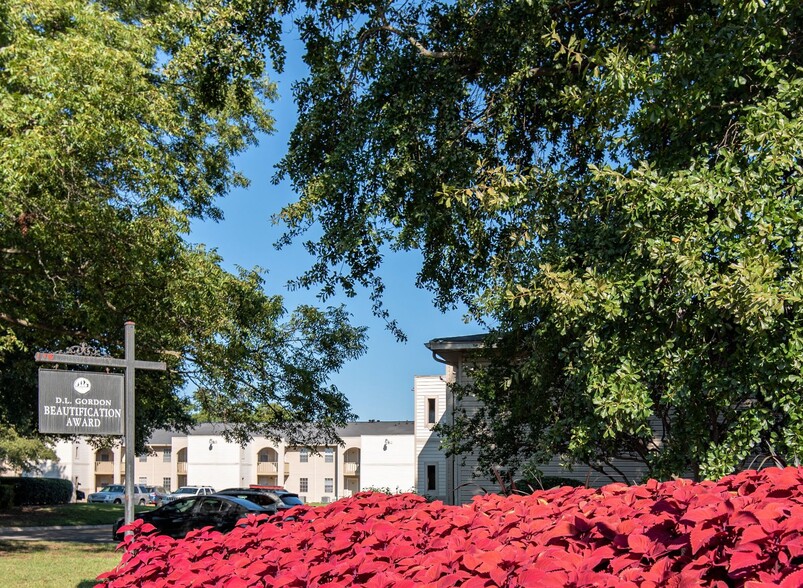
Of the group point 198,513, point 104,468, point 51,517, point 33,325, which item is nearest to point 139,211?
point 33,325

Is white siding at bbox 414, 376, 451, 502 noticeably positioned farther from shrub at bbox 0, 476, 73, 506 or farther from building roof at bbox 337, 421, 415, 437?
shrub at bbox 0, 476, 73, 506

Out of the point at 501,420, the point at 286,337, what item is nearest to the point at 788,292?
the point at 501,420

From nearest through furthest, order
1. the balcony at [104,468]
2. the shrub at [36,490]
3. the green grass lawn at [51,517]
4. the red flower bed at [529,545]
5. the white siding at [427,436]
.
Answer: the red flower bed at [529,545]
the green grass lawn at [51,517]
the white siding at [427,436]
the shrub at [36,490]
the balcony at [104,468]

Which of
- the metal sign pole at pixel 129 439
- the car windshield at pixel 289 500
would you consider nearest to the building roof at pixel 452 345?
the car windshield at pixel 289 500

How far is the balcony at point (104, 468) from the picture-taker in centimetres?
7988

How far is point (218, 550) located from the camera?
4.45 metres

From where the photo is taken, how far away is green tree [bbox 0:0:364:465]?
1250 cm

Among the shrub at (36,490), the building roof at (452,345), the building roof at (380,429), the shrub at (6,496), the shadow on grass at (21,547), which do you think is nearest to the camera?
the shadow on grass at (21,547)

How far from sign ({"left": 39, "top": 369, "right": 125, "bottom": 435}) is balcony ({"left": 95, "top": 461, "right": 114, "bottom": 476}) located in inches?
3080

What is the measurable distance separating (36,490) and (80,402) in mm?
43848

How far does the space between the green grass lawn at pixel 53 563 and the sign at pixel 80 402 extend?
205 inches

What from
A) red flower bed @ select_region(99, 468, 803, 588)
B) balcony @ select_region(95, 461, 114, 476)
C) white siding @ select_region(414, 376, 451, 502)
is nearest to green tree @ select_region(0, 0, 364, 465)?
red flower bed @ select_region(99, 468, 803, 588)

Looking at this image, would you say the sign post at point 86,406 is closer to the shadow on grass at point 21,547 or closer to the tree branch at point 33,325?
the tree branch at point 33,325

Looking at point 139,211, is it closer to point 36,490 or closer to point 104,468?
point 36,490
